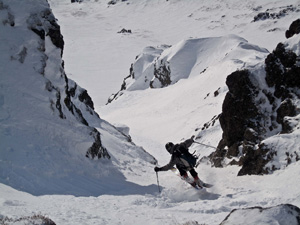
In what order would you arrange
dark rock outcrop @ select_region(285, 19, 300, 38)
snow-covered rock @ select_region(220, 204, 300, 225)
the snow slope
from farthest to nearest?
the snow slope → dark rock outcrop @ select_region(285, 19, 300, 38) → snow-covered rock @ select_region(220, 204, 300, 225)

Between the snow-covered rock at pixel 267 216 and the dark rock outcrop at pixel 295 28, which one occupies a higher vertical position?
the dark rock outcrop at pixel 295 28

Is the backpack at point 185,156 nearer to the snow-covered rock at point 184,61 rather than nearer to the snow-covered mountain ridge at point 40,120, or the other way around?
the snow-covered mountain ridge at point 40,120

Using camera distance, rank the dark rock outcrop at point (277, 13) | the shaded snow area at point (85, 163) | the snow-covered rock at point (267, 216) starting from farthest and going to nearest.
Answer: the dark rock outcrop at point (277, 13) → the shaded snow area at point (85, 163) → the snow-covered rock at point (267, 216)

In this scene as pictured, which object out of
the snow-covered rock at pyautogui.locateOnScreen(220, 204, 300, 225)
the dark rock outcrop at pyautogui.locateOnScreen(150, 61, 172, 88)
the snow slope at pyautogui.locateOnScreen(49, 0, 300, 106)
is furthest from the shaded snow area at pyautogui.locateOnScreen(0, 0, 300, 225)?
the snow slope at pyautogui.locateOnScreen(49, 0, 300, 106)

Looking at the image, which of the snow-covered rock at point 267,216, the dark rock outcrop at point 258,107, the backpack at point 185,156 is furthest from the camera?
the dark rock outcrop at point 258,107

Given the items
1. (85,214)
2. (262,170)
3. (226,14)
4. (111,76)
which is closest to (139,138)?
(262,170)

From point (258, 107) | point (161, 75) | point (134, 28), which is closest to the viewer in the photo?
point (258, 107)

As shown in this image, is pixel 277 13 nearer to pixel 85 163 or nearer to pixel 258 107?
pixel 258 107

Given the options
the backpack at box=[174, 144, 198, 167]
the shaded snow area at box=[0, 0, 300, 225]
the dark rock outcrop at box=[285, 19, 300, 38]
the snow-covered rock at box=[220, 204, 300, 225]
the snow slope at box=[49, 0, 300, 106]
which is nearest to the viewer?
the snow-covered rock at box=[220, 204, 300, 225]

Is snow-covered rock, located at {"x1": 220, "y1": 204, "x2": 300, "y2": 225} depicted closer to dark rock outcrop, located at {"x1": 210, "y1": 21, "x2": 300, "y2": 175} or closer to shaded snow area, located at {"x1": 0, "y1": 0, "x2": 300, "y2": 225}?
shaded snow area, located at {"x1": 0, "y1": 0, "x2": 300, "y2": 225}

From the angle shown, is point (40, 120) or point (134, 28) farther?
point (134, 28)

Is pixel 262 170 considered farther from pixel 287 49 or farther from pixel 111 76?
pixel 111 76

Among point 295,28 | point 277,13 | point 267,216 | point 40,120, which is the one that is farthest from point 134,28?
point 267,216

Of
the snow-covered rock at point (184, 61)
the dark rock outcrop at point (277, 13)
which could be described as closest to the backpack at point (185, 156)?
the snow-covered rock at point (184, 61)
